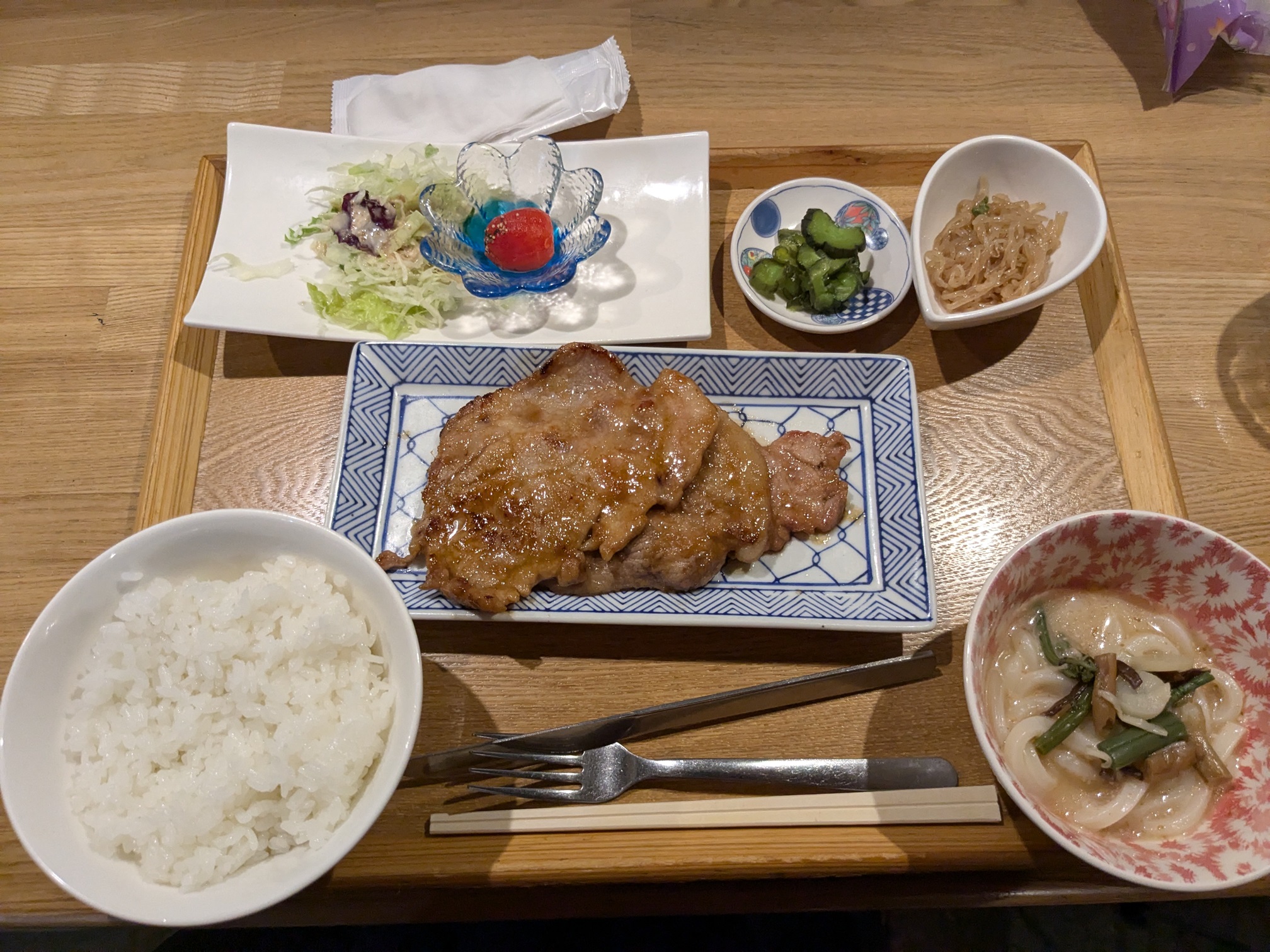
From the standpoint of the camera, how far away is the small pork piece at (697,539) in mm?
2158

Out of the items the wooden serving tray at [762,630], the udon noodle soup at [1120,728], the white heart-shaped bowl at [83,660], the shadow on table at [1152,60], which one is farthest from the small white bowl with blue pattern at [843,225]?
the white heart-shaped bowl at [83,660]

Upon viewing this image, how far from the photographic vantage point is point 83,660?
166 cm

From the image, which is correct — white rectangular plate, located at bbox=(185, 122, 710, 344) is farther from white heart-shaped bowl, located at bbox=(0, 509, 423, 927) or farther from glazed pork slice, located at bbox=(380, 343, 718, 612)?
white heart-shaped bowl, located at bbox=(0, 509, 423, 927)

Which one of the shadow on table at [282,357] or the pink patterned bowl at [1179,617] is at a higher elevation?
the pink patterned bowl at [1179,617]

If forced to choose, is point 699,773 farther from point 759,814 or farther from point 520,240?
point 520,240

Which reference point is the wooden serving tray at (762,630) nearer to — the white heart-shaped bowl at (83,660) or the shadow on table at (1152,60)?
the white heart-shaped bowl at (83,660)

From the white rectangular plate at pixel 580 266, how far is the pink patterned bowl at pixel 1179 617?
1.33m

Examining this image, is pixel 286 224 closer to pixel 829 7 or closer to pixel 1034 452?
pixel 829 7

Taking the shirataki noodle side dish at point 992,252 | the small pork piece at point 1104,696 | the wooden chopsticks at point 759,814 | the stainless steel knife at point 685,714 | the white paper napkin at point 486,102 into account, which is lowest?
the wooden chopsticks at point 759,814

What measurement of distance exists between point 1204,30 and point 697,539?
3.16 meters

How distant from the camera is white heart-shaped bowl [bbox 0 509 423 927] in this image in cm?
145

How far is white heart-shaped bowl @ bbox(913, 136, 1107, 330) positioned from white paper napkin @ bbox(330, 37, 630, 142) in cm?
139

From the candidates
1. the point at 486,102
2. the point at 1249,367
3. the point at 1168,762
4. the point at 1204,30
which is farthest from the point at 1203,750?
the point at 486,102

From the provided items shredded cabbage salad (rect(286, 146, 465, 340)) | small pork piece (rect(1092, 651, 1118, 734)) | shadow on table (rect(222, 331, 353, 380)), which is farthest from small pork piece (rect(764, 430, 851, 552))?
shadow on table (rect(222, 331, 353, 380))
